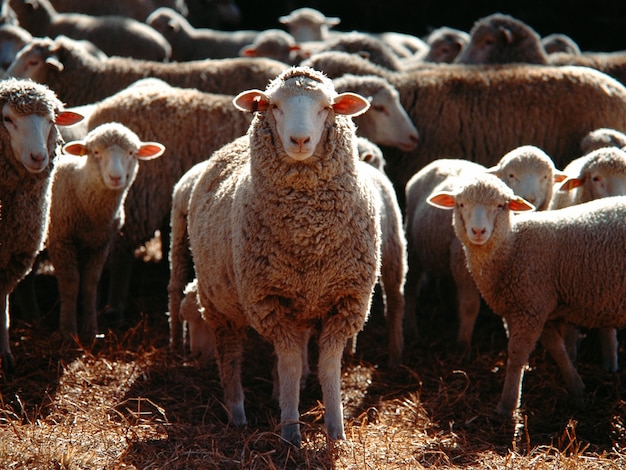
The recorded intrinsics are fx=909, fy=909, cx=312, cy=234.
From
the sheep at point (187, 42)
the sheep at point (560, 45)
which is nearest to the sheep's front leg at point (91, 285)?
the sheep at point (187, 42)

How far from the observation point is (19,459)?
3.64 metres

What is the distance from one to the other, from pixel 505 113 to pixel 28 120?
12.4 ft

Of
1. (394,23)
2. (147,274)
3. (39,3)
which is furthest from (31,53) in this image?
(394,23)

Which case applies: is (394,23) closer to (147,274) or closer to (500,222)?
(147,274)

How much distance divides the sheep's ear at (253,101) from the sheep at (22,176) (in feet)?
4.23

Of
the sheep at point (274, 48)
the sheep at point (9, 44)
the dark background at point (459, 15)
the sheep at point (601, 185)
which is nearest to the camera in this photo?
the sheep at point (601, 185)

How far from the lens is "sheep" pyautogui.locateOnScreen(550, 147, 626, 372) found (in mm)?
5105

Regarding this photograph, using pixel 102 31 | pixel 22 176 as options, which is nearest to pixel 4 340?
pixel 22 176

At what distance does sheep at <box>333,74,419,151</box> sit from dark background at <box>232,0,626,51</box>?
713 centimetres

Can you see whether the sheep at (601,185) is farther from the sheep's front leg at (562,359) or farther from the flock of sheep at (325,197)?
the sheep's front leg at (562,359)

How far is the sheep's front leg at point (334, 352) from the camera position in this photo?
3.95 m

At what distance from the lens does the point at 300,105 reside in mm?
3729

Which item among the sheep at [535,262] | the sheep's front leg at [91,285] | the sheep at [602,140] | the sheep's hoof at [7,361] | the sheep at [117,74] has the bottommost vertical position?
the sheep's hoof at [7,361]

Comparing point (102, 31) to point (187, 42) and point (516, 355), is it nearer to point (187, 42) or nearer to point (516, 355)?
point (187, 42)
